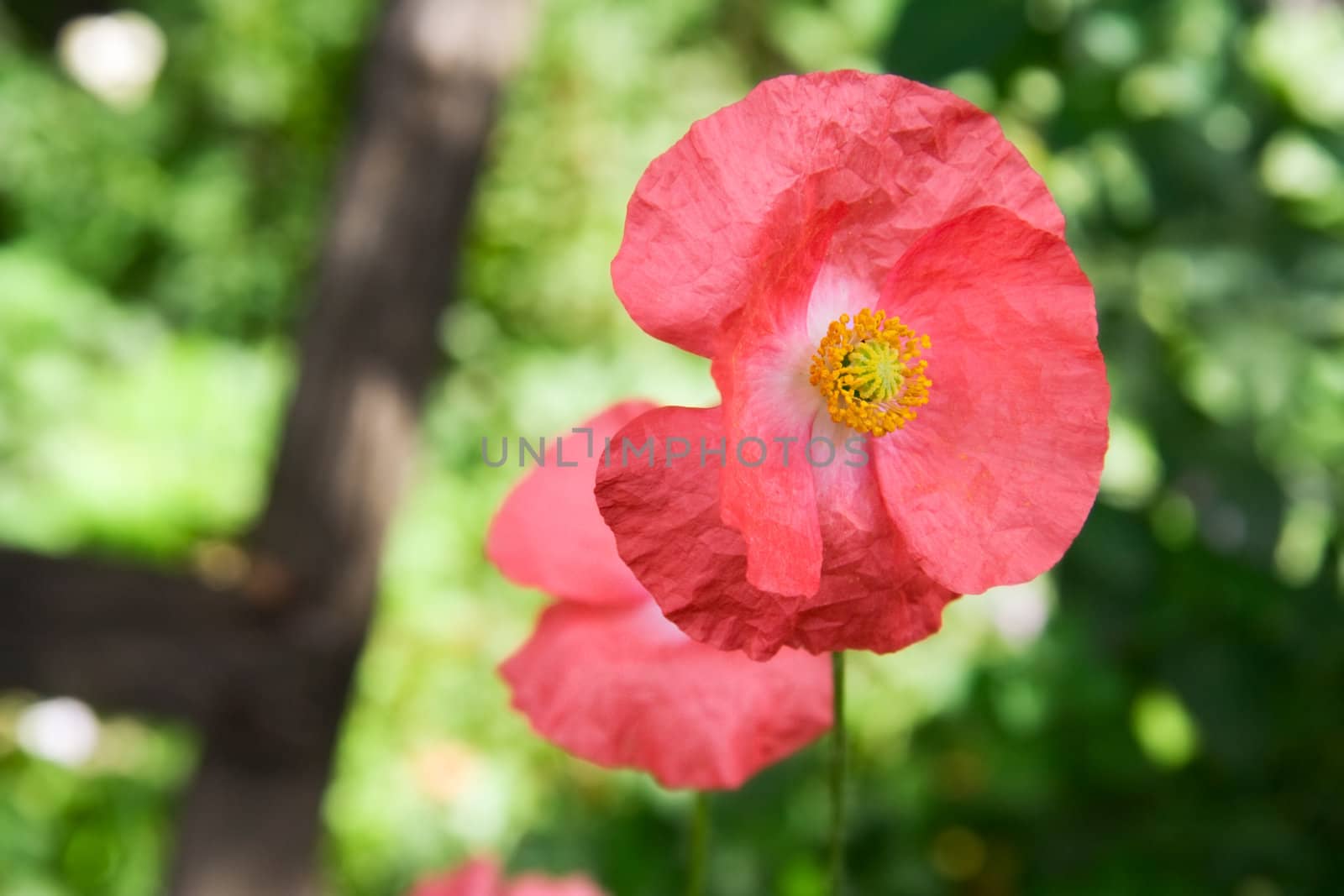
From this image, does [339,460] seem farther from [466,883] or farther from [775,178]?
[775,178]

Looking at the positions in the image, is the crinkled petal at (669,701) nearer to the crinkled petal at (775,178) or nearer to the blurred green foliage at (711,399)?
the crinkled petal at (775,178)

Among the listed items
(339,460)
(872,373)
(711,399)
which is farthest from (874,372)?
(711,399)

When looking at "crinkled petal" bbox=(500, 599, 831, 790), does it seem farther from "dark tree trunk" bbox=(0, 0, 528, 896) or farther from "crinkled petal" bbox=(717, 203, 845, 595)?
"dark tree trunk" bbox=(0, 0, 528, 896)

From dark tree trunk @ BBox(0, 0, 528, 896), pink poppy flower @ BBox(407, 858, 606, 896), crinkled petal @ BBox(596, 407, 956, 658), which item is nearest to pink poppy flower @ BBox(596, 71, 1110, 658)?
crinkled petal @ BBox(596, 407, 956, 658)

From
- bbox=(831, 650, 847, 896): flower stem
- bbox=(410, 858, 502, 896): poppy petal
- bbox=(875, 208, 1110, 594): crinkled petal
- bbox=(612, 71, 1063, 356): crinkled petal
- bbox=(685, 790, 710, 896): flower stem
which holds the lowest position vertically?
bbox=(410, 858, 502, 896): poppy petal

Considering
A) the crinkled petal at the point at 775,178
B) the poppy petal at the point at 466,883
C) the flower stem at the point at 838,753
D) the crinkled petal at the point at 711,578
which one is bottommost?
the poppy petal at the point at 466,883

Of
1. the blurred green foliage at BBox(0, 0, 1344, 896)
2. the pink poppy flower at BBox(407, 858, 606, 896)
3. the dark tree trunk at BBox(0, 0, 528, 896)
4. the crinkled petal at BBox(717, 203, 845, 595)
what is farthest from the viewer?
the dark tree trunk at BBox(0, 0, 528, 896)

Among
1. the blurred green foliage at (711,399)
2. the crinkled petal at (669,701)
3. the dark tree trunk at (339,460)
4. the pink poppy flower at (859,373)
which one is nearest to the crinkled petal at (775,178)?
the pink poppy flower at (859,373)
